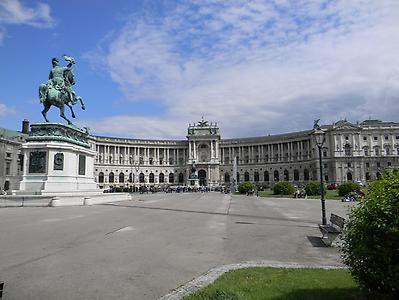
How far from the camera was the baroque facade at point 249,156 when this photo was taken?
4660 inches

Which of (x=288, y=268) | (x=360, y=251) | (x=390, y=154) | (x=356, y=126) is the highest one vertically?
(x=356, y=126)

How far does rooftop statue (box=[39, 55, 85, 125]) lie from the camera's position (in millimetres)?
30500

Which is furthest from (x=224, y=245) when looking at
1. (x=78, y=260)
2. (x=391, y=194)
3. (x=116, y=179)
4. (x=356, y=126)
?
(x=116, y=179)

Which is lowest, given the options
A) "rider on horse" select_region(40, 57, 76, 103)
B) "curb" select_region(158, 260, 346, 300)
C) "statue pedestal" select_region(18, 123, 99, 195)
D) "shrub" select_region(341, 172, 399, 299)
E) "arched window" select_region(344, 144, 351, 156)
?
"curb" select_region(158, 260, 346, 300)

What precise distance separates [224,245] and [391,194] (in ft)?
23.8

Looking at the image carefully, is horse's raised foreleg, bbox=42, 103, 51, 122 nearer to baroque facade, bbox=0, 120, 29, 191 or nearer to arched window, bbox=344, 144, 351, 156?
baroque facade, bbox=0, 120, 29, 191

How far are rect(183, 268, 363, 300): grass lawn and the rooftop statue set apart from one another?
27.9 metres

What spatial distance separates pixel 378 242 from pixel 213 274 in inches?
156

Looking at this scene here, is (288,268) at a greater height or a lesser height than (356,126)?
lesser

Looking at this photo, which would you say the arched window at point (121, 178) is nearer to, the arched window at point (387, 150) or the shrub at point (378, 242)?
the arched window at point (387, 150)

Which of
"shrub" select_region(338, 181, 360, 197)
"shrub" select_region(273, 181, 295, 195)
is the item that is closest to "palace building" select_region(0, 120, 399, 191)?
"shrub" select_region(273, 181, 295, 195)

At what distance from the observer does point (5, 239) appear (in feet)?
38.7

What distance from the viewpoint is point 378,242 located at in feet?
16.4

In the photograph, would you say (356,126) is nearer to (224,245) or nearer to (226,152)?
(226,152)
